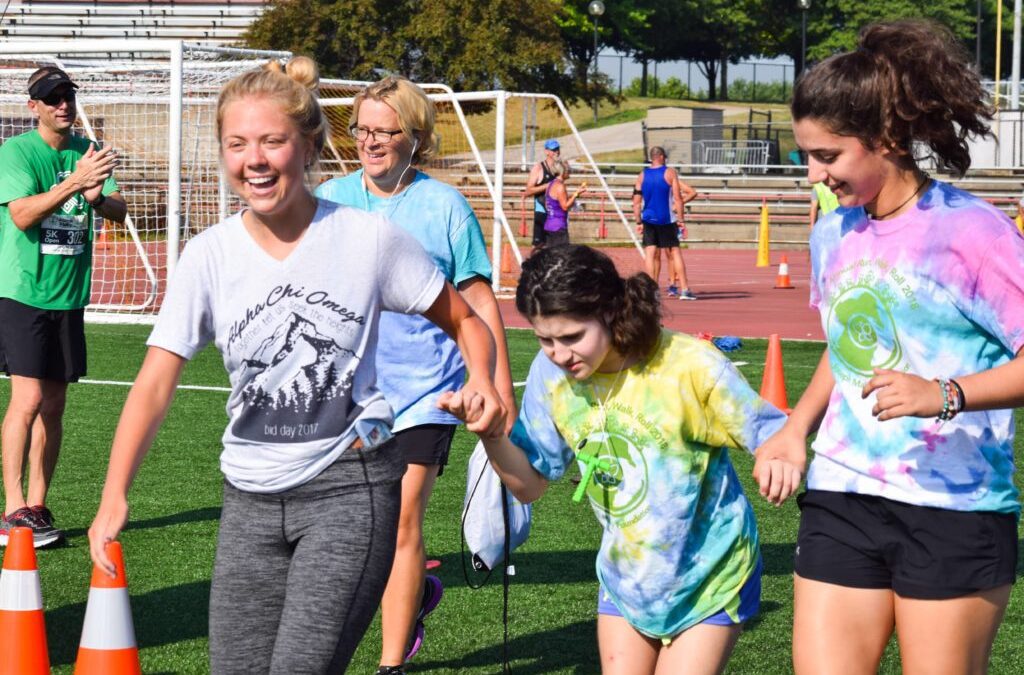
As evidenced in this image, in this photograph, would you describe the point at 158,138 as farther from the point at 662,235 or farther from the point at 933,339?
the point at 933,339

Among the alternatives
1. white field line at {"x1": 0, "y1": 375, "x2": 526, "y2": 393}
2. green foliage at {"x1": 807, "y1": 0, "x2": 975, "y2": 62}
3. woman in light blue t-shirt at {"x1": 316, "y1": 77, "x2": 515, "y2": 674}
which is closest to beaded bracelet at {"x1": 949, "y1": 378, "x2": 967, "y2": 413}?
woman in light blue t-shirt at {"x1": 316, "y1": 77, "x2": 515, "y2": 674}

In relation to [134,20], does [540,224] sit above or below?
below

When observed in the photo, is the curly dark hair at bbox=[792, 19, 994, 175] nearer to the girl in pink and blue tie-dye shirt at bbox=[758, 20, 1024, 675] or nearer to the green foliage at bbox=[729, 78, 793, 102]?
the girl in pink and blue tie-dye shirt at bbox=[758, 20, 1024, 675]

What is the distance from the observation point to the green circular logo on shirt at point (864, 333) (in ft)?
11.3

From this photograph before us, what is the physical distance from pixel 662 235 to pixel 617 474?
16828 millimetres

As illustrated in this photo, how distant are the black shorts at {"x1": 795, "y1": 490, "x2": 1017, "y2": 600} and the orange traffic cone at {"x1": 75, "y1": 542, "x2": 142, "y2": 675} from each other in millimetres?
1853

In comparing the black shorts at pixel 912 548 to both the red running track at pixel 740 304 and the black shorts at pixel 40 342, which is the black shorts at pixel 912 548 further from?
the red running track at pixel 740 304

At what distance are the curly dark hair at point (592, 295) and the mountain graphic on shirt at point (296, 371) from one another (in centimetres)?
53

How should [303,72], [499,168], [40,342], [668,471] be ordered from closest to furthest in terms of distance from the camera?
[668,471] → [303,72] → [40,342] → [499,168]

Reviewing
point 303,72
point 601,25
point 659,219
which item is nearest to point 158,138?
point 659,219

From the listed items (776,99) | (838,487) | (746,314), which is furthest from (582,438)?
(776,99)

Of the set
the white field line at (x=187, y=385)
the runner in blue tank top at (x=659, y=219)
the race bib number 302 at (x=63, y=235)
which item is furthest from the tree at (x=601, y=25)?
the race bib number 302 at (x=63, y=235)

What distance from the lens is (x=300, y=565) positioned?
3.43m

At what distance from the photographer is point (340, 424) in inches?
137
